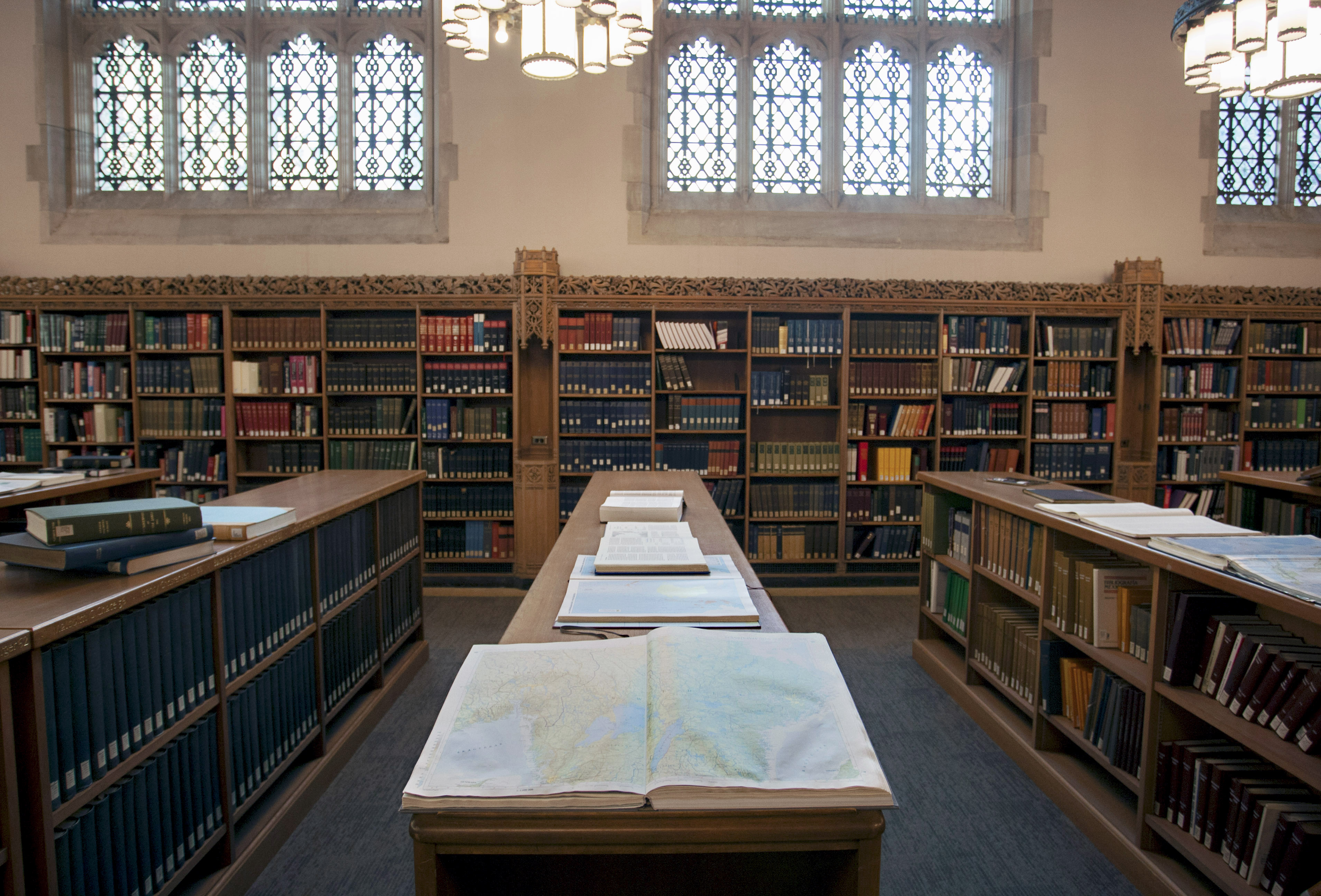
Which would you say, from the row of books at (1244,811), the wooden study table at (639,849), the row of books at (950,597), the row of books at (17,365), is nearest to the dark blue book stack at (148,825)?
the wooden study table at (639,849)

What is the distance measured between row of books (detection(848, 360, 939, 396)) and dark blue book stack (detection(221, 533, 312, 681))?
3.94 m

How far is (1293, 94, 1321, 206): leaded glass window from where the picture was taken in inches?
237

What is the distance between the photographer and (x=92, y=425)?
5184 millimetres

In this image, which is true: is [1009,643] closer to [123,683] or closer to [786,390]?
[786,390]

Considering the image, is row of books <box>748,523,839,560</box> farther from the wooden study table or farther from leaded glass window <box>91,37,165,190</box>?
leaded glass window <box>91,37,165,190</box>

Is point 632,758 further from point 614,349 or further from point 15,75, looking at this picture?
point 15,75

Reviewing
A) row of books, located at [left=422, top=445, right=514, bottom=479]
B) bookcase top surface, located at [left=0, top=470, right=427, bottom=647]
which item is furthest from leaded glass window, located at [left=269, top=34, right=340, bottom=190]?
bookcase top surface, located at [left=0, top=470, right=427, bottom=647]

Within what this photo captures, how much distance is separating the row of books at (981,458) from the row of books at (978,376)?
433mm

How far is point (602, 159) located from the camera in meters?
5.47

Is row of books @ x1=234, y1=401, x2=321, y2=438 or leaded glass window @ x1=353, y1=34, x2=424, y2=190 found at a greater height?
leaded glass window @ x1=353, y1=34, x2=424, y2=190

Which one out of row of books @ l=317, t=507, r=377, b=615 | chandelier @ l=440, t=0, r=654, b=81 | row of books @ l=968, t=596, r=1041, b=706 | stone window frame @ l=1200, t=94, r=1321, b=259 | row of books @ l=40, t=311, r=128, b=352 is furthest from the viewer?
stone window frame @ l=1200, t=94, r=1321, b=259

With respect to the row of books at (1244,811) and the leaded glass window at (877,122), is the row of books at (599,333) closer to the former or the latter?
the leaded glass window at (877,122)

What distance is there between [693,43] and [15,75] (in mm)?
5264

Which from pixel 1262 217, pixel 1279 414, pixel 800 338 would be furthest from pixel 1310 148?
pixel 800 338
